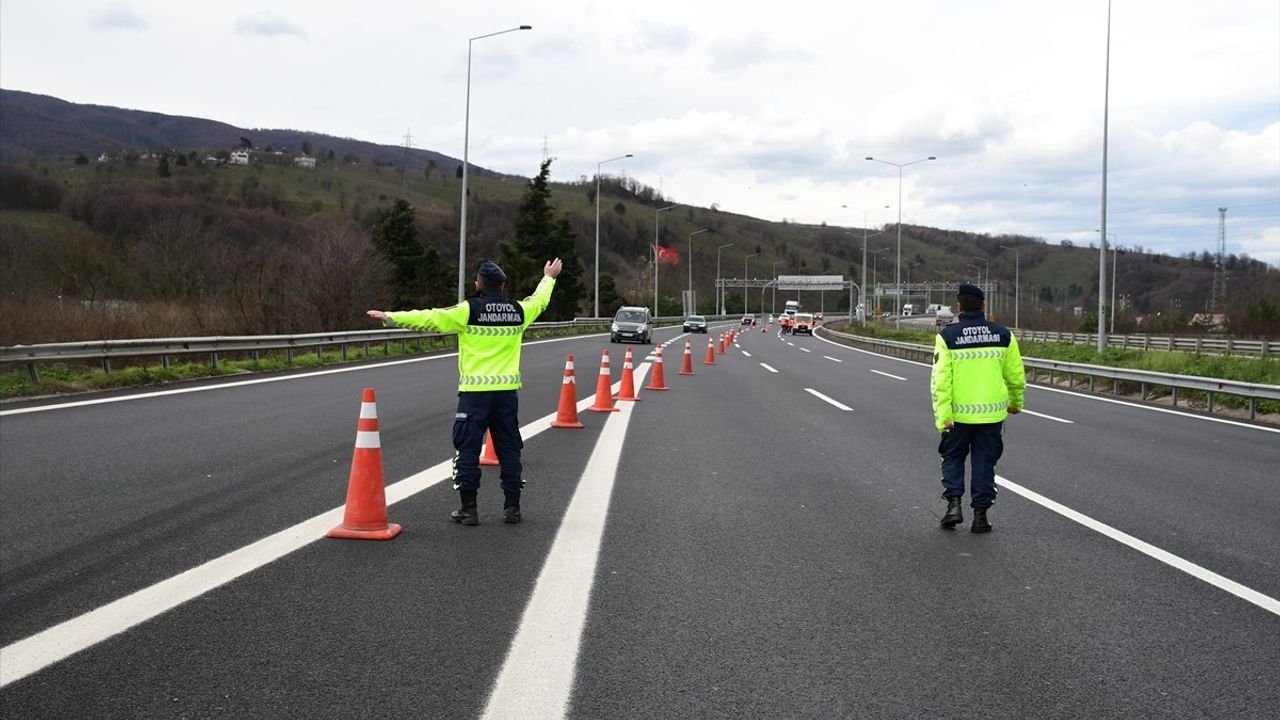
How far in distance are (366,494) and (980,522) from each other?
165 inches

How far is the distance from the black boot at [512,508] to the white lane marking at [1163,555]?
163 inches

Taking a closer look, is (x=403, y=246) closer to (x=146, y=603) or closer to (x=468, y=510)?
(x=468, y=510)

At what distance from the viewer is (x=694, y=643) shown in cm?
416

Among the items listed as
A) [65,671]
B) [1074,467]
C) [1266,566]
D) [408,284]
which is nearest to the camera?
A: [65,671]

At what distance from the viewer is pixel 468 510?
255 inches

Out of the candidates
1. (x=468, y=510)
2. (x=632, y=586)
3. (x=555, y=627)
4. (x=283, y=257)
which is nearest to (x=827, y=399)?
(x=468, y=510)

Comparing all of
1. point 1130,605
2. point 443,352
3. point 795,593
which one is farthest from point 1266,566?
point 443,352

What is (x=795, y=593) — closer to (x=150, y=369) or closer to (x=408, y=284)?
(x=150, y=369)

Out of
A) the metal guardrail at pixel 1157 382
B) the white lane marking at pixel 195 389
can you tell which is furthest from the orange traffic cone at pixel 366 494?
the metal guardrail at pixel 1157 382

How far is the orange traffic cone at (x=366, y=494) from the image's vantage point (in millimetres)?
6016

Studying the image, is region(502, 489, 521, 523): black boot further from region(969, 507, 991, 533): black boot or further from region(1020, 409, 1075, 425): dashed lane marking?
region(1020, 409, 1075, 425): dashed lane marking

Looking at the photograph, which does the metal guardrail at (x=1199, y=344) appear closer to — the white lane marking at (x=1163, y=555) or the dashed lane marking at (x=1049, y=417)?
the dashed lane marking at (x=1049, y=417)

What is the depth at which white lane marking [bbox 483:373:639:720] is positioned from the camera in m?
3.48

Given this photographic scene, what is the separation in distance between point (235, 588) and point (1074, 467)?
821cm
